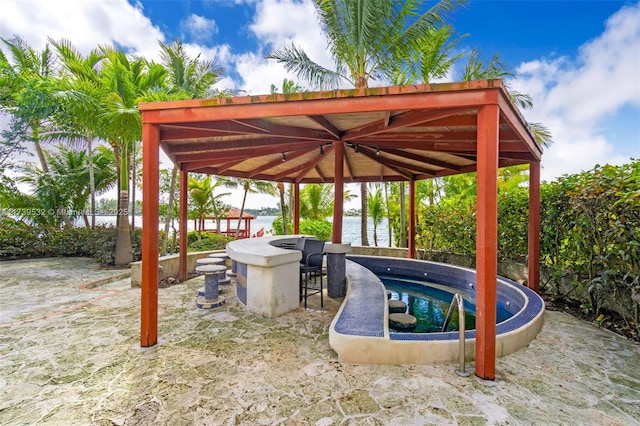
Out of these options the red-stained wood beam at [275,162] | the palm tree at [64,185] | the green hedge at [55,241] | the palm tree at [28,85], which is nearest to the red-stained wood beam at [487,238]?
the red-stained wood beam at [275,162]

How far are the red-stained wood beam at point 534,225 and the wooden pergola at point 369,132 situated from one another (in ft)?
0.06

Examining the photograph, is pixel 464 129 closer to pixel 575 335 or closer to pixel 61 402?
pixel 575 335

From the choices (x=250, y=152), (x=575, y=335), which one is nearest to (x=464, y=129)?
(x=575, y=335)

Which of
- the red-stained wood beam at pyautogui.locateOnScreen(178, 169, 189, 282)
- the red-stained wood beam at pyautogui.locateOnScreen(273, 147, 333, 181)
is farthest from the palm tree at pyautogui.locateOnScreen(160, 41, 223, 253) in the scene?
the red-stained wood beam at pyautogui.locateOnScreen(273, 147, 333, 181)

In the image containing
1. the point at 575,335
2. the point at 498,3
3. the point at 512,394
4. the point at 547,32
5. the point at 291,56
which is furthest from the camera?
the point at 291,56

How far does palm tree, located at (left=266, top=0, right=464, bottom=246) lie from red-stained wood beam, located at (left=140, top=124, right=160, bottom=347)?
8662mm

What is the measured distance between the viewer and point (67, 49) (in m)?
10.8

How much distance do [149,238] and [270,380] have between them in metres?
2.47

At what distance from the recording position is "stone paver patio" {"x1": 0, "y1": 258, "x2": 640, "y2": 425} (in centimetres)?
271

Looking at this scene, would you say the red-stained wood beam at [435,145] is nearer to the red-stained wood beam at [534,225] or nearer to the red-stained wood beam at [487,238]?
the red-stained wood beam at [534,225]

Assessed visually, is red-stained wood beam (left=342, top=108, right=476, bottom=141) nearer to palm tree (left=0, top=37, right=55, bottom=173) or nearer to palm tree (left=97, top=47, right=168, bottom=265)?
palm tree (left=97, top=47, right=168, bottom=265)

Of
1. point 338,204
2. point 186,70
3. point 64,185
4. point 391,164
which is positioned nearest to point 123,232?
point 64,185

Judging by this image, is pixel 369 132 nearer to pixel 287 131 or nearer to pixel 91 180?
pixel 287 131

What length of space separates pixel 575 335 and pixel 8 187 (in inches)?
762
